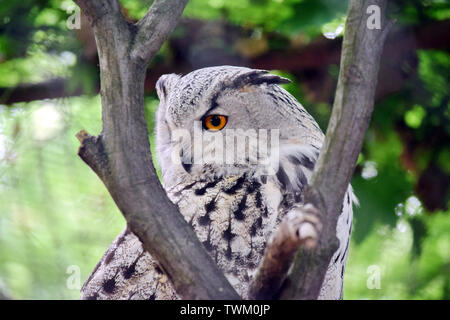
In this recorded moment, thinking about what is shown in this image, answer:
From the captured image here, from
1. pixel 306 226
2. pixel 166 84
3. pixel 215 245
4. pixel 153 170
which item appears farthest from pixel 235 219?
pixel 166 84

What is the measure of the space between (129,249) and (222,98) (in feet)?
2.10

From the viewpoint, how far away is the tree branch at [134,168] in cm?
122

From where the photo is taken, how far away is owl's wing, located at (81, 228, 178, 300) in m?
1.75

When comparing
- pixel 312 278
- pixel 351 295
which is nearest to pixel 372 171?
pixel 351 295

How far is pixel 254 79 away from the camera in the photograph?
80.1 inches

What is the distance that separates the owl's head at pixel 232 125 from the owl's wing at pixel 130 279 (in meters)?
0.39

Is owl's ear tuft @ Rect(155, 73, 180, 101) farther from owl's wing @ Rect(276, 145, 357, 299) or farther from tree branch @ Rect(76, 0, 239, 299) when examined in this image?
tree branch @ Rect(76, 0, 239, 299)

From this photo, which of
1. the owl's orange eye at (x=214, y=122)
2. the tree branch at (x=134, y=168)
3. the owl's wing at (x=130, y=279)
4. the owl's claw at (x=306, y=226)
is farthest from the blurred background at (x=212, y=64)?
the owl's claw at (x=306, y=226)

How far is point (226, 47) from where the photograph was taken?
2.88m

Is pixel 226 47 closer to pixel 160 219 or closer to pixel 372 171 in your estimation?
pixel 372 171

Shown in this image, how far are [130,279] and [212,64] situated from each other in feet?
4.73

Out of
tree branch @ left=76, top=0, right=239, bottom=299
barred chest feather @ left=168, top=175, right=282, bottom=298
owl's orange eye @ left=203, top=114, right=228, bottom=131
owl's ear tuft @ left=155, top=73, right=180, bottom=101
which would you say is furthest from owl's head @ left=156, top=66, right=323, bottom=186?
tree branch @ left=76, top=0, right=239, bottom=299
